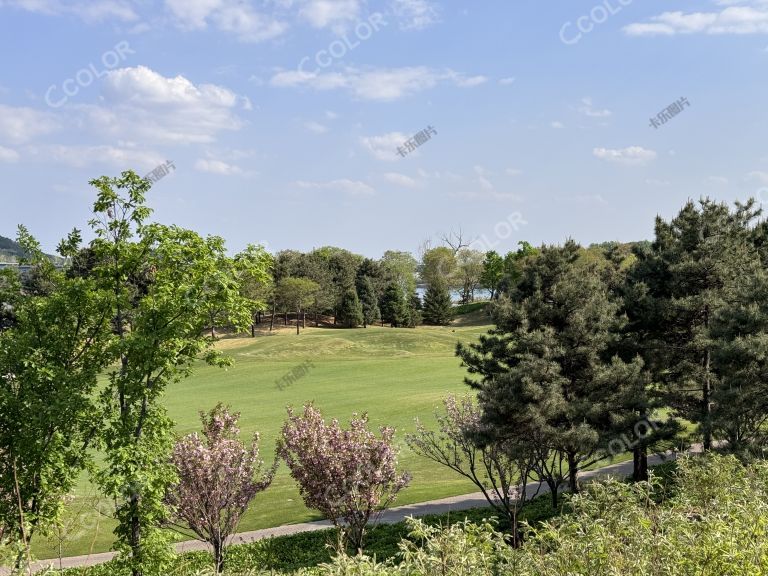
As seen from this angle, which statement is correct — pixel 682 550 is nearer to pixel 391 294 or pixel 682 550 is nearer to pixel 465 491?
pixel 465 491

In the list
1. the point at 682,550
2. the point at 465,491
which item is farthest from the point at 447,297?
the point at 682,550

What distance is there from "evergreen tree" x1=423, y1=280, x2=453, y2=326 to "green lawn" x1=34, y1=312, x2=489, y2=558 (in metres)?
8.83

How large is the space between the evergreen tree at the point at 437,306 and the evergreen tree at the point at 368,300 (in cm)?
755

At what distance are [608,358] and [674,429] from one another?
9.65ft

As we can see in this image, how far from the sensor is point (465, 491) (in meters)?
24.7

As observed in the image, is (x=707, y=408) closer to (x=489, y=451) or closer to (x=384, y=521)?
(x=489, y=451)

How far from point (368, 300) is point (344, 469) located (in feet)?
255

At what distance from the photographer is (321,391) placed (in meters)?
46.1

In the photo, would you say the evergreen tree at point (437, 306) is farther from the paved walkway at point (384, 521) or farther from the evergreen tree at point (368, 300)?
the paved walkway at point (384, 521)

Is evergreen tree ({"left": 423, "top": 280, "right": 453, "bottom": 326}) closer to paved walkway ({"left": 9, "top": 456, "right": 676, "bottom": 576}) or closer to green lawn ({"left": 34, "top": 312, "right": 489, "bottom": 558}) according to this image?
green lawn ({"left": 34, "top": 312, "right": 489, "bottom": 558})

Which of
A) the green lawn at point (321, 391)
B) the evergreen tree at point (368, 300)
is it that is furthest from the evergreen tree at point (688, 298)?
the evergreen tree at point (368, 300)

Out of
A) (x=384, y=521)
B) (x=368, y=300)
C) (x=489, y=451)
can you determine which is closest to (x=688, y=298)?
(x=489, y=451)

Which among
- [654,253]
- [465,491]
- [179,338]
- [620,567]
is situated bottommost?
[465,491]

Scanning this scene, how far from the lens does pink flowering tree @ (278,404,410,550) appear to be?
51.3 feet
